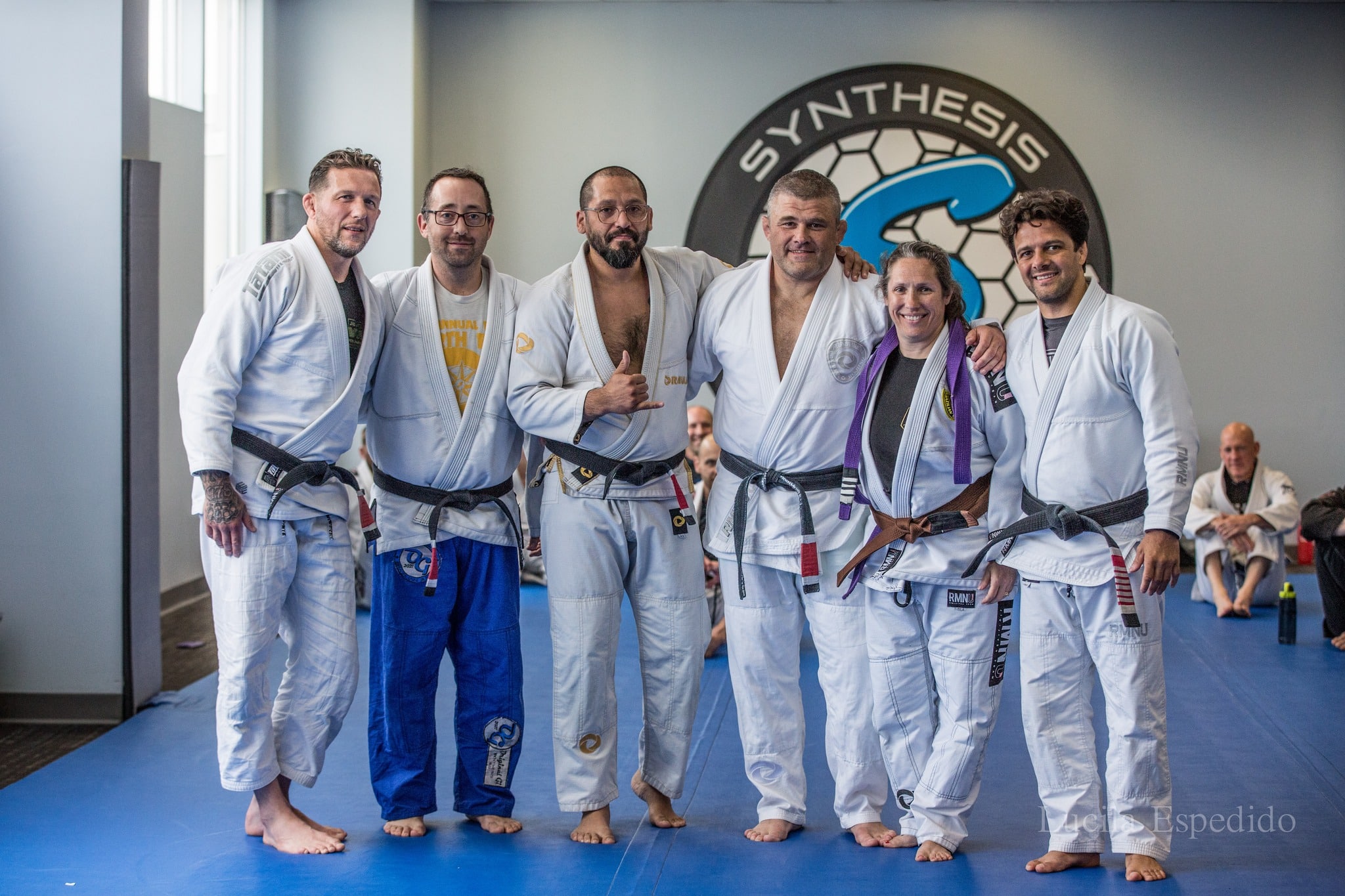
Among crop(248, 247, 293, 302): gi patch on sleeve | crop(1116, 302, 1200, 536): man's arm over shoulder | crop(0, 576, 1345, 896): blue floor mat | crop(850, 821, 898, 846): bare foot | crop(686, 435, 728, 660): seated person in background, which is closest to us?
crop(1116, 302, 1200, 536): man's arm over shoulder

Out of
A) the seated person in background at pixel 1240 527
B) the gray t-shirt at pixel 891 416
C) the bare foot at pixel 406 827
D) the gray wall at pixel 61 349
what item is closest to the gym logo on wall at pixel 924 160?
the seated person in background at pixel 1240 527

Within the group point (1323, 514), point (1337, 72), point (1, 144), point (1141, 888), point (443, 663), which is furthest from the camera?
point (1337, 72)

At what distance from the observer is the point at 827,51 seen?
7.07 meters

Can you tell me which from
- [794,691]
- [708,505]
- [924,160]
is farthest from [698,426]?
[794,691]

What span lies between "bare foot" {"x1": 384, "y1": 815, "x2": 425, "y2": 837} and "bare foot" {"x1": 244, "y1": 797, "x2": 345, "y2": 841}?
0.11 metres

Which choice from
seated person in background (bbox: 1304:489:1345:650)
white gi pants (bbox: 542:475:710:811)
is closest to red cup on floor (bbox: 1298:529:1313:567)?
seated person in background (bbox: 1304:489:1345:650)

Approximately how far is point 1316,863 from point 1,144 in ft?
14.1

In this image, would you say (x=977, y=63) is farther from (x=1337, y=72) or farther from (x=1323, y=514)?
(x=1323, y=514)

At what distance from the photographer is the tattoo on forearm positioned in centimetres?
265

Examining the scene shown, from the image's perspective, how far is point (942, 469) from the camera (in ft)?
9.08

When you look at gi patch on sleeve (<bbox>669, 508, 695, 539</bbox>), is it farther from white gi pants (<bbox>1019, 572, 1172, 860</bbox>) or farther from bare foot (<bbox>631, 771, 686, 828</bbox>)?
white gi pants (<bbox>1019, 572, 1172, 860</bbox>)

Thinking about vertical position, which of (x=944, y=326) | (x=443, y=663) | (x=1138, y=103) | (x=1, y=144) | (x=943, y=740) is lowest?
(x=443, y=663)

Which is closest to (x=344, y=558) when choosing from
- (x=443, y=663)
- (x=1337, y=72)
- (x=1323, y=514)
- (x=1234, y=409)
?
(x=443, y=663)

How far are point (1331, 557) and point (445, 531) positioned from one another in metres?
3.97
